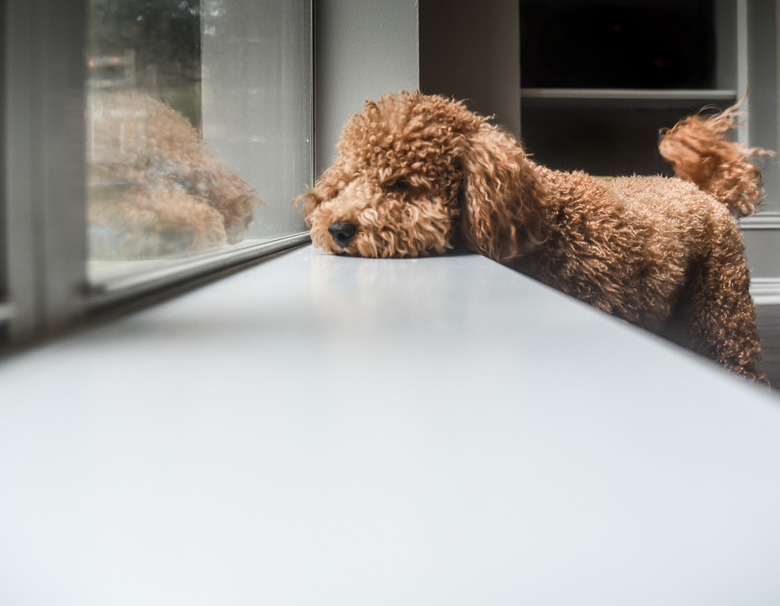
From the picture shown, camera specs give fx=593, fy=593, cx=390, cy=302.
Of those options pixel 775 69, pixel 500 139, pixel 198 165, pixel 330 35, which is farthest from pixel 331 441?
pixel 775 69

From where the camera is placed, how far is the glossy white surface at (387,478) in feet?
0.38

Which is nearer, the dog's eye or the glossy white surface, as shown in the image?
the glossy white surface

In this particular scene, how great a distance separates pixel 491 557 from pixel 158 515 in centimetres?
8

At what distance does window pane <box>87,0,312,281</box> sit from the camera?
425mm

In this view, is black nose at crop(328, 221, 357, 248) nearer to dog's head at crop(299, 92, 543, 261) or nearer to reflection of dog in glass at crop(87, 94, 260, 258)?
dog's head at crop(299, 92, 543, 261)

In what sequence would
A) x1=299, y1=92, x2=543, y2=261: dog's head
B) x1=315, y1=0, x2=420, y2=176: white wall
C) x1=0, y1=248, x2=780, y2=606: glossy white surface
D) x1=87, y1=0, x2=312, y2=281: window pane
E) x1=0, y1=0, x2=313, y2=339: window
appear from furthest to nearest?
x1=315, y1=0, x2=420, y2=176: white wall < x1=299, y1=92, x2=543, y2=261: dog's head < x1=87, y1=0, x2=312, y2=281: window pane < x1=0, y1=0, x2=313, y2=339: window < x1=0, y1=248, x2=780, y2=606: glossy white surface

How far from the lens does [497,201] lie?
0.89 meters

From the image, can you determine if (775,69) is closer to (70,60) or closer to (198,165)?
(198,165)

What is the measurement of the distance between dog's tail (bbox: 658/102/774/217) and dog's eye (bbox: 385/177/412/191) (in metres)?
0.97

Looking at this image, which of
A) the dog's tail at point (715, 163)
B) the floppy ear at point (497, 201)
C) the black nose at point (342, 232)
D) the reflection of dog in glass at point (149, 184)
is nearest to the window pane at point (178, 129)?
the reflection of dog in glass at point (149, 184)

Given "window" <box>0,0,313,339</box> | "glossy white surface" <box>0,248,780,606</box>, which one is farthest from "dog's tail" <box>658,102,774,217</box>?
"glossy white surface" <box>0,248,780,606</box>

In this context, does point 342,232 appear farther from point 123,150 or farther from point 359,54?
point 359,54

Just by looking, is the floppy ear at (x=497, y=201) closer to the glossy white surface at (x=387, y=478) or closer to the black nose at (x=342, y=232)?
the black nose at (x=342, y=232)

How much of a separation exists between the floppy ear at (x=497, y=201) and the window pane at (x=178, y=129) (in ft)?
1.07
